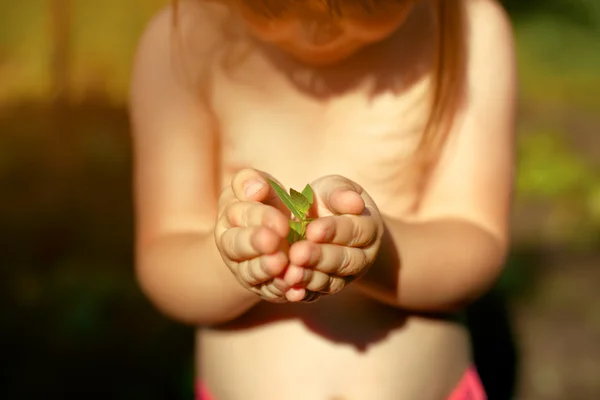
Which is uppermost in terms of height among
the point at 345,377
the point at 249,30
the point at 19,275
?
the point at 249,30

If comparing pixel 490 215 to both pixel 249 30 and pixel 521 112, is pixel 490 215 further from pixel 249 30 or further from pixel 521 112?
pixel 521 112

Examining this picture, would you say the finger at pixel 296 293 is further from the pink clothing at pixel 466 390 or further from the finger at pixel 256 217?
the pink clothing at pixel 466 390

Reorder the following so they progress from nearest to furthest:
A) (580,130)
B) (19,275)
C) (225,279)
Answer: (225,279), (19,275), (580,130)

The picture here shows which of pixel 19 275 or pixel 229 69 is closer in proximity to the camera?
pixel 229 69

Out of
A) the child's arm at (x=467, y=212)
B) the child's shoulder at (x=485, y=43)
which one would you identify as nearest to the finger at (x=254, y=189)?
the child's arm at (x=467, y=212)

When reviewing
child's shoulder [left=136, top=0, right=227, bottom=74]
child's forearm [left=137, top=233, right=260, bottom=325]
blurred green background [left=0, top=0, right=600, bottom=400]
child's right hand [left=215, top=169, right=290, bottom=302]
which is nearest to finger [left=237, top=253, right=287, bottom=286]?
child's right hand [left=215, top=169, right=290, bottom=302]

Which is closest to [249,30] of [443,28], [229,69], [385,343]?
[229,69]

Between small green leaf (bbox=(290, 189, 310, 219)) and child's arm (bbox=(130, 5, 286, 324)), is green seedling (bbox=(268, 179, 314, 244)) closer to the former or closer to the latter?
small green leaf (bbox=(290, 189, 310, 219))

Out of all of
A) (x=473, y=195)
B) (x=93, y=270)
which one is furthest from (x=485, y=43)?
(x=93, y=270)
